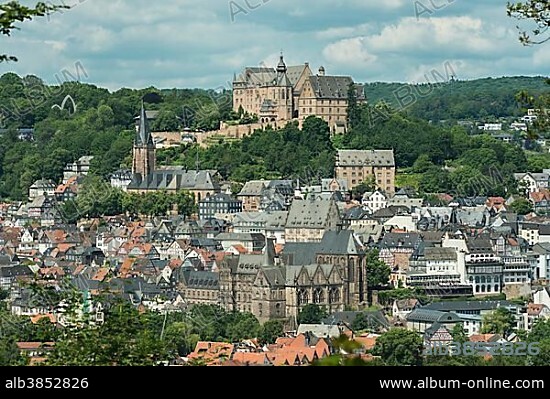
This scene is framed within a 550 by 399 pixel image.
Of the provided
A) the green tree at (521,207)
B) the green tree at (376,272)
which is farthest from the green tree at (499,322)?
the green tree at (521,207)

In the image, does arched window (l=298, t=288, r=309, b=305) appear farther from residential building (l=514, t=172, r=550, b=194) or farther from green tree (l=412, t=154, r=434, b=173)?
residential building (l=514, t=172, r=550, b=194)

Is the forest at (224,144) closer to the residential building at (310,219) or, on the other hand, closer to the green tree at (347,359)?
the residential building at (310,219)

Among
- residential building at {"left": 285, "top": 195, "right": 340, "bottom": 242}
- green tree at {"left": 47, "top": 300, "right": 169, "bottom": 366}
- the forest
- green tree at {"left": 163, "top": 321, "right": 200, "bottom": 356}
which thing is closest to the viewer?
green tree at {"left": 47, "top": 300, "right": 169, "bottom": 366}

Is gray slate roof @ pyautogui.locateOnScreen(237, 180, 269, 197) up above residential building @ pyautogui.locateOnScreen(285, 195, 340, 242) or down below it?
above

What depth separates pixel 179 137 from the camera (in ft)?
209

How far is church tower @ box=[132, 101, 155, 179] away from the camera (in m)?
59.4

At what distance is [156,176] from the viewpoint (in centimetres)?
5759

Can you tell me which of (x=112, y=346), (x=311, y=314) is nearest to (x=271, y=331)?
(x=311, y=314)

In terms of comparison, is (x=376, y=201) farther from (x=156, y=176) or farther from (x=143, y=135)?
(x=143, y=135)

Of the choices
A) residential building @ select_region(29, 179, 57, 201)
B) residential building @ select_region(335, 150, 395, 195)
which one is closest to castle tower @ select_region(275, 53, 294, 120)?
residential building @ select_region(335, 150, 395, 195)

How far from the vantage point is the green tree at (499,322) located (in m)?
30.9
